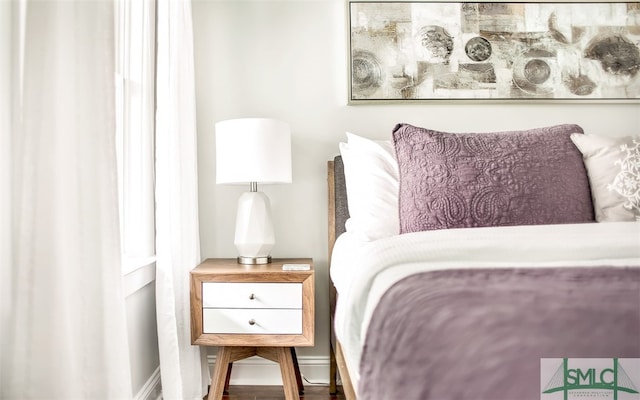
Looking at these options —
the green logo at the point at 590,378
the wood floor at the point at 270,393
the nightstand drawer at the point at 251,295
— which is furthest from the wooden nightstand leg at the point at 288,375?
the green logo at the point at 590,378

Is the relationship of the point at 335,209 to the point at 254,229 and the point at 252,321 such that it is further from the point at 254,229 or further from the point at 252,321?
the point at 252,321

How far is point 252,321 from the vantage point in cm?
191

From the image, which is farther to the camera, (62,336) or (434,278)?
(434,278)

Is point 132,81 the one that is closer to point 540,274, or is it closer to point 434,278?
point 434,278

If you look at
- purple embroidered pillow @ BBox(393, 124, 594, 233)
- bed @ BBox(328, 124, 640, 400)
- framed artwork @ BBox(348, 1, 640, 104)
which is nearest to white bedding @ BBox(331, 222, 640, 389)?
bed @ BBox(328, 124, 640, 400)

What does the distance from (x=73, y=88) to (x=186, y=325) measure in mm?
1418

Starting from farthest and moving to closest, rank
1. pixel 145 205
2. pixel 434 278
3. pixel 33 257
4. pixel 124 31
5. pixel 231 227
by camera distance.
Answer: pixel 231 227
pixel 145 205
pixel 124 31
pixel 434 278
pixel 33 257

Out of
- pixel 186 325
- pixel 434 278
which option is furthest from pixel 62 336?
pixel 186 325

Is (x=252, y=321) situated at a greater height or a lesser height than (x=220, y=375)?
greater

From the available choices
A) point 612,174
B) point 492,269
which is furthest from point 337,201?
point 492,269

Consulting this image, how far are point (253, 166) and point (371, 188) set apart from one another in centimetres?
52

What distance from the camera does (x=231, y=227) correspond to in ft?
8.00

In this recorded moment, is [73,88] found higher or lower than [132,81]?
lower

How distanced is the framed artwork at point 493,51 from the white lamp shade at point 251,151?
0.63 meters
